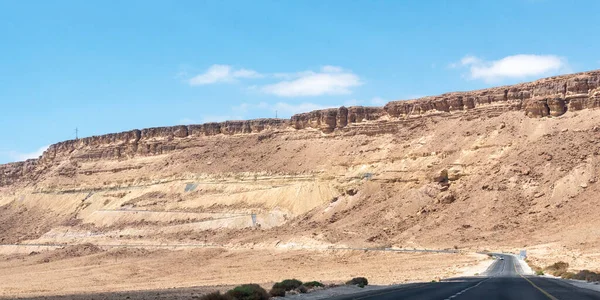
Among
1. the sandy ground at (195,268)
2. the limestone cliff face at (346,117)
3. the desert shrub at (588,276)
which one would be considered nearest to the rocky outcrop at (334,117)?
the limestone cliff face at (346,117)

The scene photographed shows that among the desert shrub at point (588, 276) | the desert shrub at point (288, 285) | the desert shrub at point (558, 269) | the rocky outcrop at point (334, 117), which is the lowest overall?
the desert shrub at point (558, 269)

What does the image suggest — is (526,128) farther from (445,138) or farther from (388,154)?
(388,154)

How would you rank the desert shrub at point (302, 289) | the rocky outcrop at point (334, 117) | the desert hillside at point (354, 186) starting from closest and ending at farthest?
the desert shrub at point (302, 289) → the desert hillside at point (354, 186) → the rocky outcrop at point (334, 117)

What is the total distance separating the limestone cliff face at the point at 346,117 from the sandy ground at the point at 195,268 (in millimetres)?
26789

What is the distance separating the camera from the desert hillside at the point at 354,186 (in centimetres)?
6109

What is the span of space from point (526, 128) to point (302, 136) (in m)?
32.9

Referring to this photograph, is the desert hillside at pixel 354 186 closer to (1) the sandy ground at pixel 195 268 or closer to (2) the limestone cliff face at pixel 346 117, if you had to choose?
(2) the limestone cliff face at pixel 346 117

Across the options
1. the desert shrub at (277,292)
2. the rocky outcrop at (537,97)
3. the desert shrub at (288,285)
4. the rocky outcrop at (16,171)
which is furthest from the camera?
the rocky outcrop at (16,171)

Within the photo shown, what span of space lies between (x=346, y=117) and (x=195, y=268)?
38651 mm

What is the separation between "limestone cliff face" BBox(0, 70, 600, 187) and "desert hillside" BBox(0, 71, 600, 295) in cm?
18

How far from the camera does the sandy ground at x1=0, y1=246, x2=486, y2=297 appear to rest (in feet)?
145

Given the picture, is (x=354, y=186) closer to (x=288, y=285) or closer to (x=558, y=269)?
(x=558, y=269)

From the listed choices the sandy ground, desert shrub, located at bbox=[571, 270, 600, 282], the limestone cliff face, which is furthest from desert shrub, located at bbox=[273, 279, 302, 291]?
the limestone cliff face

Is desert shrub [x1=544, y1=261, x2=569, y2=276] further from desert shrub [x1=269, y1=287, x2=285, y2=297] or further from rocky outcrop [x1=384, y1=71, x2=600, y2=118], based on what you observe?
rocky outcrop [x1=384, y1=71, x2=600, y2=118]
